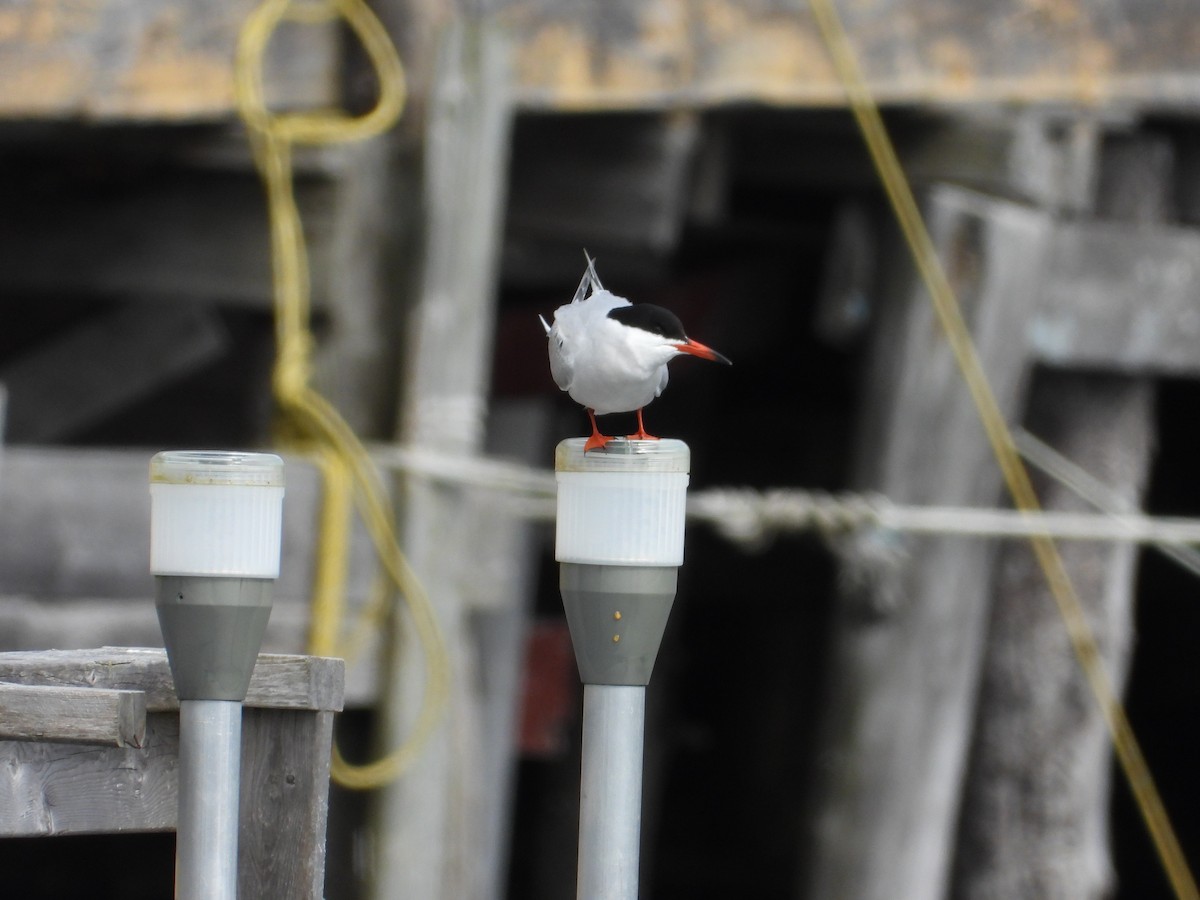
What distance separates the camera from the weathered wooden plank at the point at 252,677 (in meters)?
2.34

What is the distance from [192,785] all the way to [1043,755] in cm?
343

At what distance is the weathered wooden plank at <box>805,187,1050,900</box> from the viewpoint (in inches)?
181

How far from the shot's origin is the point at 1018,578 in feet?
16.6

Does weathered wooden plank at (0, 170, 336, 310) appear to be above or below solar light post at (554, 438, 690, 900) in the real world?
above

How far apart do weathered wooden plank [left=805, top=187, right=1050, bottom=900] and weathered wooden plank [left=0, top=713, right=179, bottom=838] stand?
2.52 m

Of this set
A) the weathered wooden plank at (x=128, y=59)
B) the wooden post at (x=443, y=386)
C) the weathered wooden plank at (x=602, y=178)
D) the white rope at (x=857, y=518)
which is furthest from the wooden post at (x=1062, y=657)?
the weathered wooden plank at (x=128, y=59)

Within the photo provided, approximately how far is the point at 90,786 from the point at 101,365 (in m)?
2.53

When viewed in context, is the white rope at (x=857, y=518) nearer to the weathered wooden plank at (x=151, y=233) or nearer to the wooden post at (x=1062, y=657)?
the wooden post at (x=1062, y=657)

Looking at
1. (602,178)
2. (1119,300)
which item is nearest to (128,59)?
(602,178)

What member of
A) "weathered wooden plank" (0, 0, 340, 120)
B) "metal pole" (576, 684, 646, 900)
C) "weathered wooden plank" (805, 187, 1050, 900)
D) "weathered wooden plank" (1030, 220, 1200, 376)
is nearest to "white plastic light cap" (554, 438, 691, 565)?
"metal pole" (576, 684, 646, 900)

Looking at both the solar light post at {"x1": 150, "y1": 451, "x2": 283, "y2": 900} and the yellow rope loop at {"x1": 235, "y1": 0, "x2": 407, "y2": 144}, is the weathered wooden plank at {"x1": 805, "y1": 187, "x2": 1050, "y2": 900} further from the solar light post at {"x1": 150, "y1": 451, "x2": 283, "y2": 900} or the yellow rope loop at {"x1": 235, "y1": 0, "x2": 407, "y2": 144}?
the solar light post at {"x1": 150, "y1": 451, "x2": 283, "y2": 900}

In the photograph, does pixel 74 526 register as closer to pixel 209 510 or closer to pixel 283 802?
pixel 283 802

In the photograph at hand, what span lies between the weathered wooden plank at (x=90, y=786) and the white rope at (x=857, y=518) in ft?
6.61

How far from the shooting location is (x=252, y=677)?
232 centimetres
